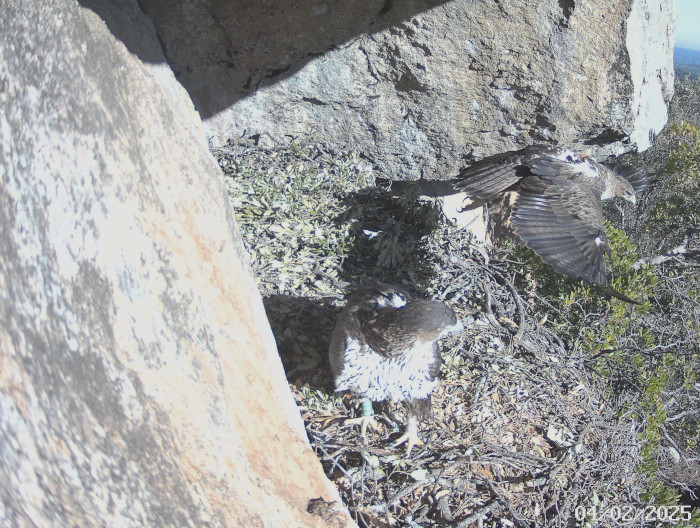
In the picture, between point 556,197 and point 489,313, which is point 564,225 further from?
point 489,313

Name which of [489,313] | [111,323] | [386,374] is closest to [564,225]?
[489,313]

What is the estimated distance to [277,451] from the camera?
232cm

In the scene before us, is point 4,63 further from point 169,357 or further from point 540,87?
point 540,87

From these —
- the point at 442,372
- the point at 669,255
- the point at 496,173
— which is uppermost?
the point at 496,173

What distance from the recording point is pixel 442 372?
153 inches

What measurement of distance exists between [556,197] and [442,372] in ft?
5.07

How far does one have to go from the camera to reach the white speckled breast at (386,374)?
3104mm

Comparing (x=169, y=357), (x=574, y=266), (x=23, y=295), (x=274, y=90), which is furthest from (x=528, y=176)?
(x=23, y=295)

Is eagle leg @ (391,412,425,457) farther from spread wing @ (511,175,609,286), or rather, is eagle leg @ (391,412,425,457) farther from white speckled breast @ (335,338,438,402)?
spread wing @ (511,175,609,286)

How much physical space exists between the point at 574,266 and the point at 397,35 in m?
1.95

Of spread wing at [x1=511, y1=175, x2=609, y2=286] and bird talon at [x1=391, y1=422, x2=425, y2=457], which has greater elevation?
spread wing at [x1=511, y1=175, x2=609, y2=286]

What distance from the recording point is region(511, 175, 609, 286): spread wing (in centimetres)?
365

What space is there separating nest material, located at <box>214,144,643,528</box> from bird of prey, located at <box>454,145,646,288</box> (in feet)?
Result: 2.20

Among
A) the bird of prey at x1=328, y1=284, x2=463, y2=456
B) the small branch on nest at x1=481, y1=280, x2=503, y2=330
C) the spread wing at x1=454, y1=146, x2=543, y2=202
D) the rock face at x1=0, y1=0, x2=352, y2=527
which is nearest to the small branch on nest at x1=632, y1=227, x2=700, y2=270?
the small branch on nest at x1=481, y1=280, x2=503, y2=330
